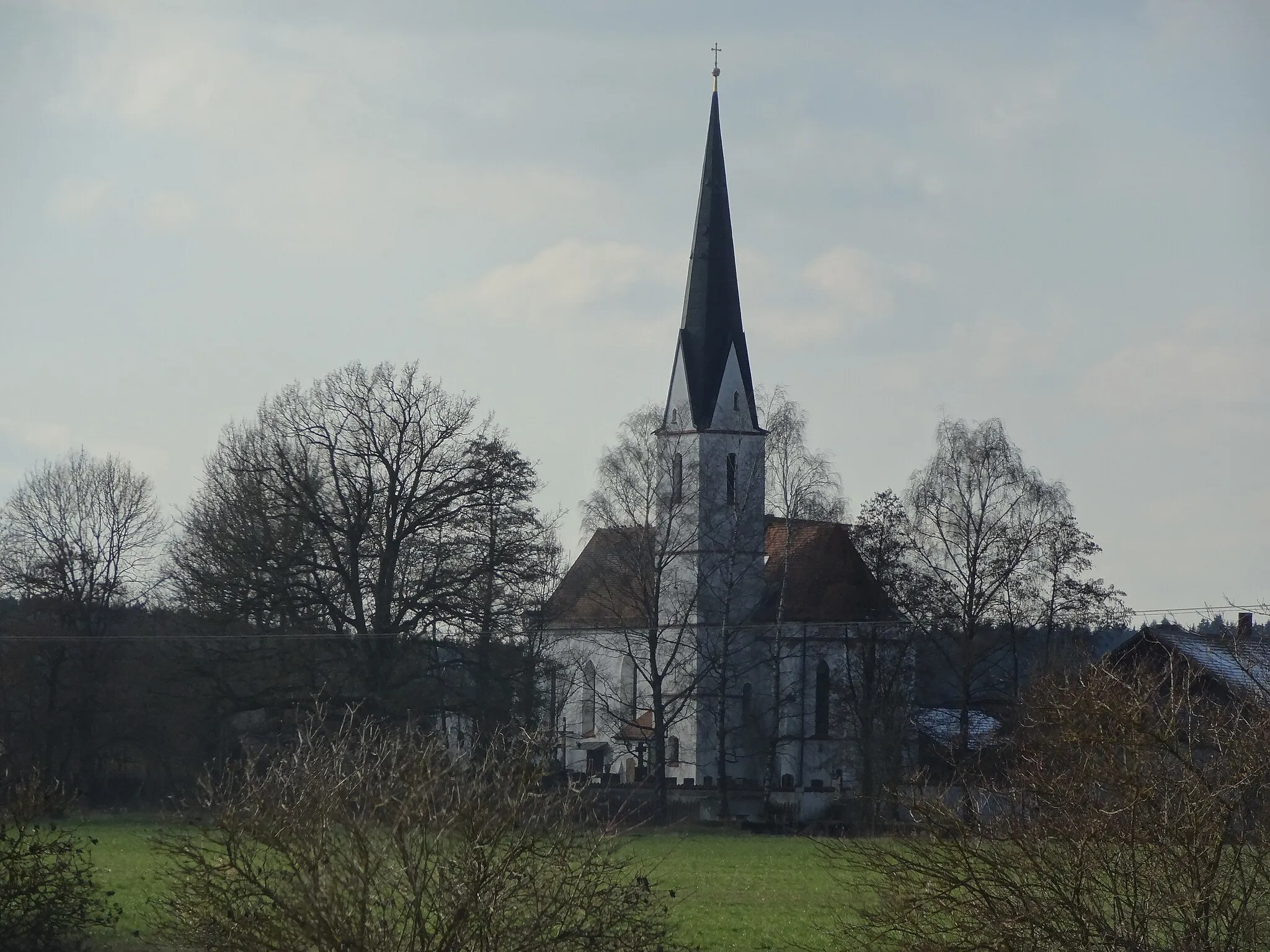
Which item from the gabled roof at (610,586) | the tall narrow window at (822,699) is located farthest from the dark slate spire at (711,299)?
the tall narrow window at (822,699)

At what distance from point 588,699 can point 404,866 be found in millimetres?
46092

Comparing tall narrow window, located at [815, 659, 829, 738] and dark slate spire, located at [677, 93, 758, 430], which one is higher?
dark slate spire, located at [677, 93, 758, 430]

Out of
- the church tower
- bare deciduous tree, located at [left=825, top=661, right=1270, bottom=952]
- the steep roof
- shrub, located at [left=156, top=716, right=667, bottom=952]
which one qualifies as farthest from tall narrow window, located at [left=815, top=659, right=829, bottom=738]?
bare deciduous tree, located at [left=825, top=661, right=1270, bottom=952]

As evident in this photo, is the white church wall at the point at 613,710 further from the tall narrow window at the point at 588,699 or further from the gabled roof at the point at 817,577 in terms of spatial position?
the gabled roof at the point at 817,577

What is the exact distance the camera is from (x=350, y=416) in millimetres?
41438

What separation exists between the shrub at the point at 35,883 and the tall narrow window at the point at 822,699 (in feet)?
125

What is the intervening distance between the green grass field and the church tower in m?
13.3

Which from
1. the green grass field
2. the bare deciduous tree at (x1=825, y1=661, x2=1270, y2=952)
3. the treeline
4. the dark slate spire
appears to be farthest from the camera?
the dark slate spire

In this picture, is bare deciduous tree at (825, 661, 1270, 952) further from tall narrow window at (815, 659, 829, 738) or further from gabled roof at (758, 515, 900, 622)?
tall narrow window at (815, 659, 829, 738)

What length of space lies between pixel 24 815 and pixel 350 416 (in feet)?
89.2

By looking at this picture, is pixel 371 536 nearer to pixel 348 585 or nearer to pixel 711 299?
pixel 348 585

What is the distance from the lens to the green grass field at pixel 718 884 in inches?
707

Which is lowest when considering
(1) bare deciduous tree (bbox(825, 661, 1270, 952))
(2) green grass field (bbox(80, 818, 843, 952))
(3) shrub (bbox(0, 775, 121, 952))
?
(2) green grass field (bbox(80, 818, 843, 952))

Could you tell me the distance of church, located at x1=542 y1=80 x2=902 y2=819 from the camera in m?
48.1
